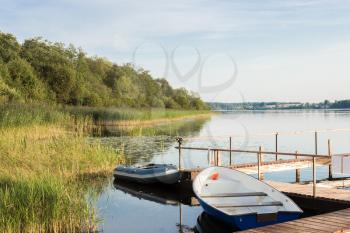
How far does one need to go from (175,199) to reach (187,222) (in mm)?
2310

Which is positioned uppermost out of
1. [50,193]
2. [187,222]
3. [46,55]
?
[46,55]

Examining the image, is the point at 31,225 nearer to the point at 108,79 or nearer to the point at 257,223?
the point at 257,223

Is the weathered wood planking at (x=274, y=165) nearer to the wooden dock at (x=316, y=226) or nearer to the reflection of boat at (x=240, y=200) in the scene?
the reflection of boat at (x=240, y=200)

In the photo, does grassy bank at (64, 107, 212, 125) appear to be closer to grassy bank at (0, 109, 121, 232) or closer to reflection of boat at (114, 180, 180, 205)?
grassy bank at (0, 109, 121, 232)

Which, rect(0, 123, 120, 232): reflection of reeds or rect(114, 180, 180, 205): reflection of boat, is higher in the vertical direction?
rect(0, 123, 120, 232): reflection of reeds

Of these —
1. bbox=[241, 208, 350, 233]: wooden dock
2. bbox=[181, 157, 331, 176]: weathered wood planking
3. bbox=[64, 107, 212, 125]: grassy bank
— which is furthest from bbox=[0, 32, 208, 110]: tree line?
bbox=[241, 208, 350, 233]: wooden dock

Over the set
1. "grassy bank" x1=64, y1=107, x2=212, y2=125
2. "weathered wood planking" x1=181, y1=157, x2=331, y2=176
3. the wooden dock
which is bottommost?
the wooden dock

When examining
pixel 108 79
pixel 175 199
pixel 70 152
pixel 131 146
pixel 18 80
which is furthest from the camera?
pixel 108 79

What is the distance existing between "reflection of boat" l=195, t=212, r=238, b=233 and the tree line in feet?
73.7

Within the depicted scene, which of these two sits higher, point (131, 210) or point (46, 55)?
point (46, 55)

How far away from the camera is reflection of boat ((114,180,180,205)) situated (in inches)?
536

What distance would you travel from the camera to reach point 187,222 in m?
11.3

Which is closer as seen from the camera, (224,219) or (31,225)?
(31,225)

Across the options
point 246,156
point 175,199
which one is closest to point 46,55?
point 246,156
